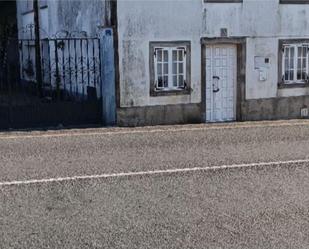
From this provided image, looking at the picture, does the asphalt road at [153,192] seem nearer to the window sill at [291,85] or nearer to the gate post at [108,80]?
the gate post at [108,80]

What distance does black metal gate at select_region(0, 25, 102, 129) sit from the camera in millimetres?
13945

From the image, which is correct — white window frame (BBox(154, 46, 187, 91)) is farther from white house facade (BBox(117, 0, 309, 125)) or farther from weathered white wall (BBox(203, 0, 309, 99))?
weathered white wall (BBox(203, 0, 309, 99))

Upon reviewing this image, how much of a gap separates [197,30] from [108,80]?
271 centimetres

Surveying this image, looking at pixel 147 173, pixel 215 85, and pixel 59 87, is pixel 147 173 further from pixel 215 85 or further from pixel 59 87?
pixel 59 87

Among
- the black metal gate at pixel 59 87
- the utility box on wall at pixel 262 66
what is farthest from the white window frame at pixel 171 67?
the utility box on wall at pixel 262 66

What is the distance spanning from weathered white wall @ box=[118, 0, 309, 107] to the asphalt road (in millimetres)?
2369

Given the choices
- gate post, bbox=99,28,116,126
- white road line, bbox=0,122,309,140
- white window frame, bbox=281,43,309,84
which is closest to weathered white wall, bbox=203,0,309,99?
white window frame, bbox=281,43,309,84

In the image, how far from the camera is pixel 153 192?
7859 millimetres

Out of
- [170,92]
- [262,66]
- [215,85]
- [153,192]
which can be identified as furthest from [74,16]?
[153,192]

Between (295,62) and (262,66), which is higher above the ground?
(295,62)

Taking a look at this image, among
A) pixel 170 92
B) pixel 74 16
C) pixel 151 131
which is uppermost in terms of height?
pixel 74 16

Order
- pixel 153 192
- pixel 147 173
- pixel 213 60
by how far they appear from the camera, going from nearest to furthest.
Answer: pixel 153 192 < pixel 147 173 < pixel 213 60

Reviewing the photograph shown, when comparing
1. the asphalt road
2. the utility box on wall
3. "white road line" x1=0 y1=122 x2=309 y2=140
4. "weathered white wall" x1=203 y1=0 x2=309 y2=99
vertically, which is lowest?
the asphalt road

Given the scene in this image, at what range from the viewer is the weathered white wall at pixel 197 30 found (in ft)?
46.5
